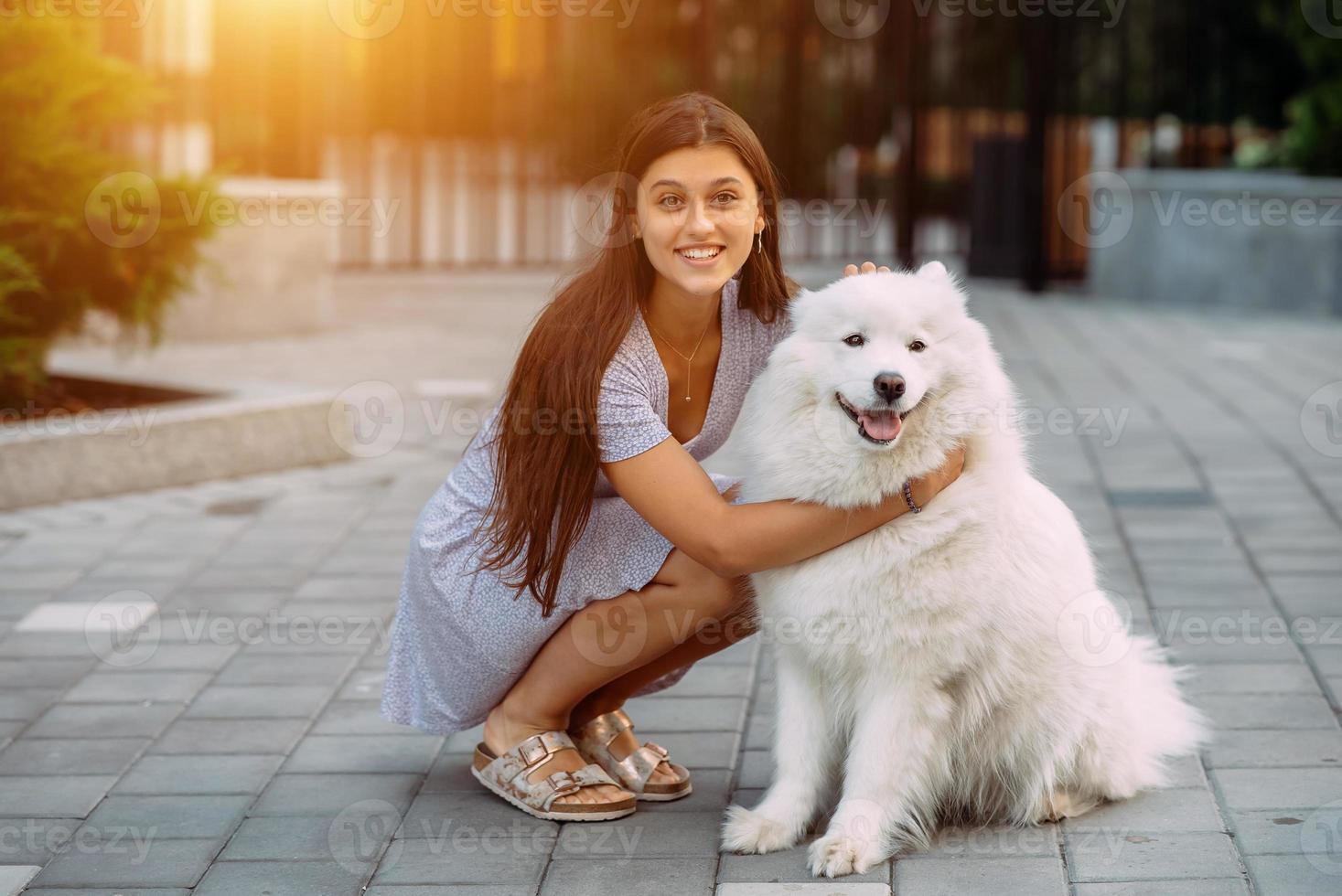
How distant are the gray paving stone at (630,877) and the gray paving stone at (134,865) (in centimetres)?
67

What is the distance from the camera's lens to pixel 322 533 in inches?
211

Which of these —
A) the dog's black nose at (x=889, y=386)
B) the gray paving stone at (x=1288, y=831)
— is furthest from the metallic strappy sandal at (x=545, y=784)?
the gray paving stone at (x=1288, y=831)

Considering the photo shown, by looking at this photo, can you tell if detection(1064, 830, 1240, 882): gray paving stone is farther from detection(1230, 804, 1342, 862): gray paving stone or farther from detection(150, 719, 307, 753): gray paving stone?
detection(150, 719, 307, 753): gray paving stone

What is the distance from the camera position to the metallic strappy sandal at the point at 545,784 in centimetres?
311

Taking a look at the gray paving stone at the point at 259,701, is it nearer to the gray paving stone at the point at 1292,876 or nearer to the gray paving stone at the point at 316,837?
the gray paving stone at the point at 316,837

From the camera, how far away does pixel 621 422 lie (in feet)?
9.62

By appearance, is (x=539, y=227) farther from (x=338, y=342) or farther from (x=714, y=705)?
(x=714, y=705)

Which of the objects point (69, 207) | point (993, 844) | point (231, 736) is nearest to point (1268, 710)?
point (993, 844)

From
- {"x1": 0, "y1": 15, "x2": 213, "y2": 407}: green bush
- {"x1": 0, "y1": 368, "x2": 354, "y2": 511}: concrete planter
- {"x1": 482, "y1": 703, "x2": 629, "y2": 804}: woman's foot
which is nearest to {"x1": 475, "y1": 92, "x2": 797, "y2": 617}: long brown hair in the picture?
{"x1": 482, "y1": 703, "x2": 629, "y2": 804}: woman's foot

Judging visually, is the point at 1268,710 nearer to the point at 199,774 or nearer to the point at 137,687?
the point at 199,774

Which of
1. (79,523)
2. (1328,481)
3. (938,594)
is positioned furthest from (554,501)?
(1328,481)

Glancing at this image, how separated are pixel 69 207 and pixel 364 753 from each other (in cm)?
346

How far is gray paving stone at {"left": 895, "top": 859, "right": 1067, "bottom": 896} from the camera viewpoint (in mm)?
2730

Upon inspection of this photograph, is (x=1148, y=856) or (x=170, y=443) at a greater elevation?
(x=170, y=443)
